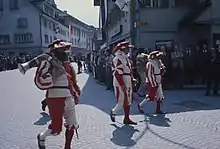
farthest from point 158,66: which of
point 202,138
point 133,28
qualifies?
point 133,28

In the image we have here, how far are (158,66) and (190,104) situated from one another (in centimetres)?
229

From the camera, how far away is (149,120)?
31.4 feet

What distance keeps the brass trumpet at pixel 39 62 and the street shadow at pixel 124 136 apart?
6.32ft

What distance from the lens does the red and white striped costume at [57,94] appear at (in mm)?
5949

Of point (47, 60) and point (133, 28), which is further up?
point (133, 28)

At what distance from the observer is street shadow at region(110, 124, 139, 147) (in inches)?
285

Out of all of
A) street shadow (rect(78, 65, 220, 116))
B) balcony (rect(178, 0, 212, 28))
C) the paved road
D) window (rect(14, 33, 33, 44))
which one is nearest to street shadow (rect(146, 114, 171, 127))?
the paved road

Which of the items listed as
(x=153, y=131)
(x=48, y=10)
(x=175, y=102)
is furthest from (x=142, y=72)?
(x=48, y=10)

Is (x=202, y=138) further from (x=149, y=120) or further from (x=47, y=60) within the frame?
(x=47, y=60)

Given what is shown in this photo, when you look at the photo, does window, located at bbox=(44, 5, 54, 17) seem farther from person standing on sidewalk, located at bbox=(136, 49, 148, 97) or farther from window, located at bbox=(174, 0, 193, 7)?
person standing on sidewalk, located at bbox=(136, 49, 148, 97)

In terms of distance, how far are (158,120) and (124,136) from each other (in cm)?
193

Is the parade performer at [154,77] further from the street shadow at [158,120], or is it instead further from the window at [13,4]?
the window at [13,4]

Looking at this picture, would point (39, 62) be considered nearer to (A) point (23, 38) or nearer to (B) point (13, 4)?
(A) point (23, 38)

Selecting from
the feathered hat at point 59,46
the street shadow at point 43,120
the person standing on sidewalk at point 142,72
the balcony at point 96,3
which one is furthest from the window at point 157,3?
the balcony at point 96,3
